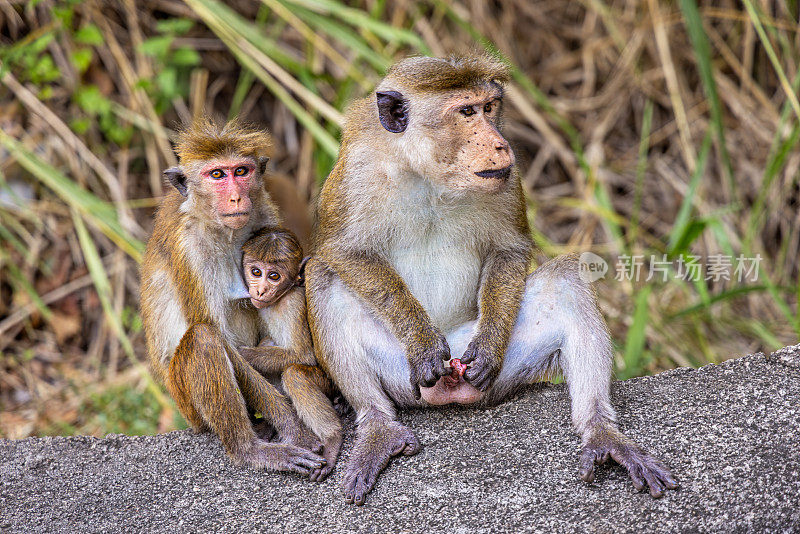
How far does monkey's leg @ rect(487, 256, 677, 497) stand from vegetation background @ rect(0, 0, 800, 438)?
2.32 metres

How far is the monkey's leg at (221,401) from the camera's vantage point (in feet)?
13.2

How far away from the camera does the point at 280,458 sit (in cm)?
405

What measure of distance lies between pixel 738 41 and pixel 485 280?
4964mm

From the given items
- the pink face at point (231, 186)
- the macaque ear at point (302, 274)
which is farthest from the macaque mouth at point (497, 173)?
the pink face at point (231, 186)

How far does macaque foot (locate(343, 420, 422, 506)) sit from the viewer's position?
388 cm

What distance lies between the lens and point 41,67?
23.5 feet

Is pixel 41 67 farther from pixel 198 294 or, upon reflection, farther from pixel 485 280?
pixel 485 280

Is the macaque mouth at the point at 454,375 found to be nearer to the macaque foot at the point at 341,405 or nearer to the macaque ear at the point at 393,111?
the macaque foot at the point at 341,405

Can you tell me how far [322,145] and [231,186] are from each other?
2284mm

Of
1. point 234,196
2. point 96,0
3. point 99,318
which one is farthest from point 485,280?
point 96,0

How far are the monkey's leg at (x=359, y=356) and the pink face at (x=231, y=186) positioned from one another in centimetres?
44

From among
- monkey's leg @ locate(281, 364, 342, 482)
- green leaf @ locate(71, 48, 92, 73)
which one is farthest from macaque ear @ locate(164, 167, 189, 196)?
green leaf @ locate(71, 48, 92, 73)

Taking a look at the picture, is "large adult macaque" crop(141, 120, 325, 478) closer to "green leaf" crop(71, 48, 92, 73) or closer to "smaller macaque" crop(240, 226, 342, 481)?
"smaller macaque" crop(240, 226, 342, 481)

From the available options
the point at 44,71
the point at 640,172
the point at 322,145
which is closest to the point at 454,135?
the point at 322,145
